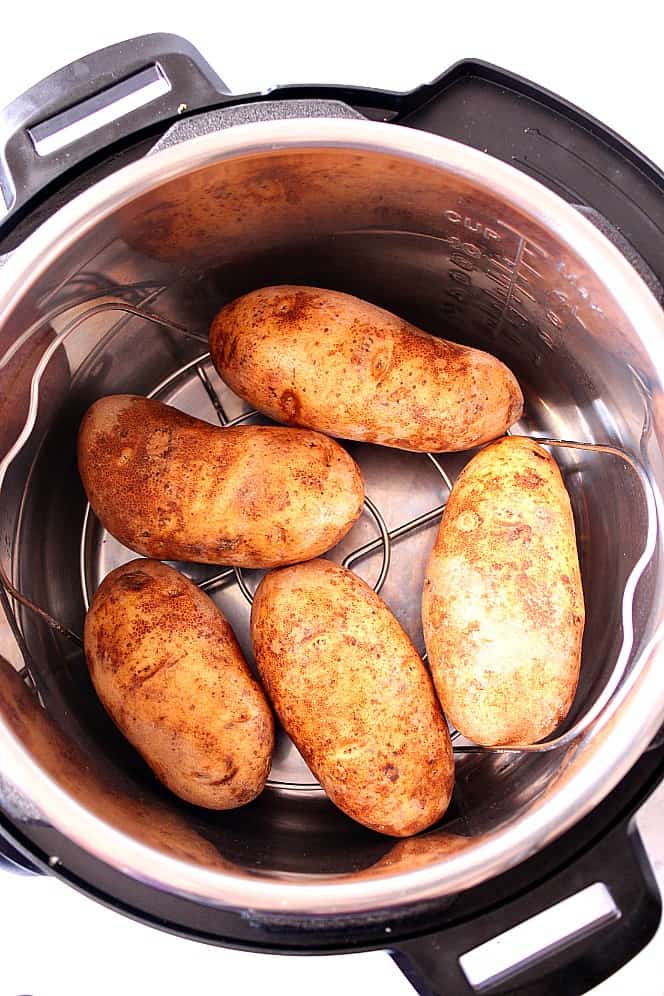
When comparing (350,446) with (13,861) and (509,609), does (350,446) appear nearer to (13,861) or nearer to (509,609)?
(509,609)


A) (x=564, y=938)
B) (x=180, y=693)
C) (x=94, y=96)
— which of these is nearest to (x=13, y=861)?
→ (x=180, y=693)

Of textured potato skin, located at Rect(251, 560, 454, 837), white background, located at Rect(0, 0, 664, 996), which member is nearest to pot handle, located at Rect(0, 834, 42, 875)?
textured potato skin, located at Rect(251, 560, 454, 837)

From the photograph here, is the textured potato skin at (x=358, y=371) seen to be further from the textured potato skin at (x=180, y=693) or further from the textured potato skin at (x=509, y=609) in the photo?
the textured potato skin at (x=180, y=693)

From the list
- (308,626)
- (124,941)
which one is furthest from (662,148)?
(124,941)

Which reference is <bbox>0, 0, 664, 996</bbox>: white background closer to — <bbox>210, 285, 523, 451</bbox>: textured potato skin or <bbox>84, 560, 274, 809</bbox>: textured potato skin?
<bbox>210, 285, 523, 451</bbox>: textured potato skin

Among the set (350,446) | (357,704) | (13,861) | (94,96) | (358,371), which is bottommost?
(13,861)

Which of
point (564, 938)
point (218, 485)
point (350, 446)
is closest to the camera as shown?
point (564, 938)

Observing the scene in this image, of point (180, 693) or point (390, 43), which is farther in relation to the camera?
point (390, 43)
